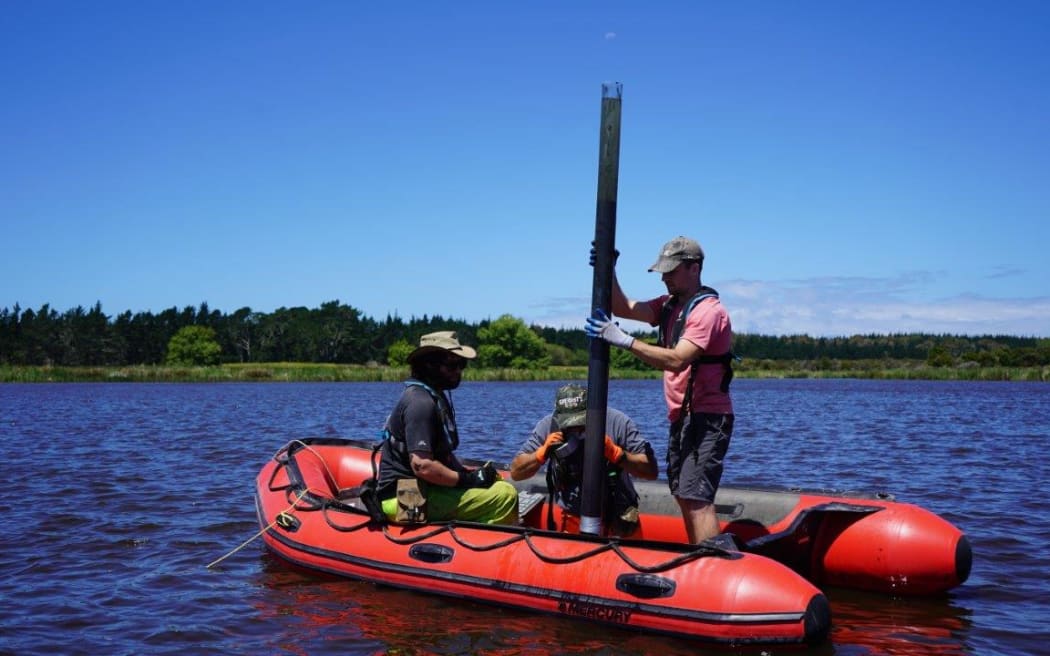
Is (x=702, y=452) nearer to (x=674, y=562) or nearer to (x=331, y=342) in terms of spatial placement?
(x=674, y=562)

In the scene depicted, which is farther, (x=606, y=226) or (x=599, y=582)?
(x=606, y=226)

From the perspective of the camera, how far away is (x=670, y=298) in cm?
654

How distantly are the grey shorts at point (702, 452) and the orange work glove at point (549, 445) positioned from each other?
0.86 meters

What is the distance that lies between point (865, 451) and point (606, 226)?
1217cm

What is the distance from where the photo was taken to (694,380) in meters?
6.05

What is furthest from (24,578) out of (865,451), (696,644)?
(865,451)

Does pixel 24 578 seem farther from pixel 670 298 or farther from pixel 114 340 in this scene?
pixel 114 340

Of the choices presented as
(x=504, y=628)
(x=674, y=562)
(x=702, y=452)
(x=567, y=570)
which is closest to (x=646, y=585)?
(x=674, y=562)

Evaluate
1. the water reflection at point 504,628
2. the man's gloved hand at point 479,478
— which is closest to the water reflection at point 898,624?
the water reflection at point 504,628

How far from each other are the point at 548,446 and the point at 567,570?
0.84 m

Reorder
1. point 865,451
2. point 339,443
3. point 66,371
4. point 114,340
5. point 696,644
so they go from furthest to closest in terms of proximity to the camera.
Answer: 1. point 114,340
2. point 66,371
3. point 865,451
4. point 339,443
5. point 696,644

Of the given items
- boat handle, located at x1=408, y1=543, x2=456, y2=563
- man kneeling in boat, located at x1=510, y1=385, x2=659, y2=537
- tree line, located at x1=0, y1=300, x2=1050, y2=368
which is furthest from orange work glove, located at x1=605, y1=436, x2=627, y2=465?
tree line, located at x1=0, y1=300, x2=1050, y2=368

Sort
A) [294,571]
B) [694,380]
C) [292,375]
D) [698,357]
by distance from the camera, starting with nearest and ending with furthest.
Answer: [698,357] → [694,380] → [294,571] → [292,375]

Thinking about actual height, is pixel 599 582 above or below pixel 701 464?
below
